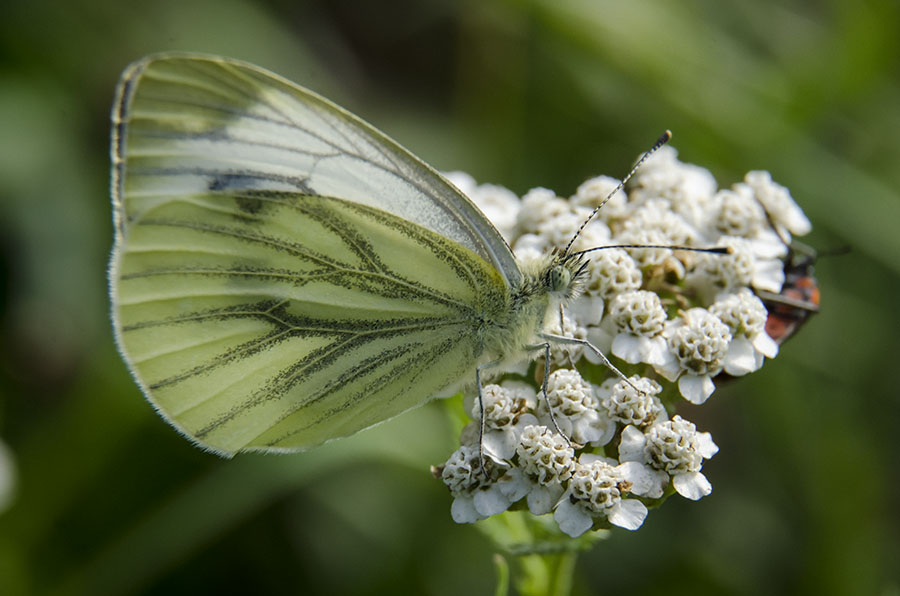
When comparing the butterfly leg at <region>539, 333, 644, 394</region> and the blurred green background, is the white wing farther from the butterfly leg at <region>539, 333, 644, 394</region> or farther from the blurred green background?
the blurred green background

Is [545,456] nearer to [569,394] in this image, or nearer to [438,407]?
[569,394]

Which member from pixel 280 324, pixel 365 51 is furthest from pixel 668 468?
pixel 365 51

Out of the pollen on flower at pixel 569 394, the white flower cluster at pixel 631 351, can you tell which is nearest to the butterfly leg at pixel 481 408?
the white flower cluster at pixel 631 351

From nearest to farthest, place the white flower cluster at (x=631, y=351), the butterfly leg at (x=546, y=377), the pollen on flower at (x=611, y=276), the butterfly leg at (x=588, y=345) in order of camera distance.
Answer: the white flower cluster at (x=631, y=351)
the butterfly leg at (x=546, y=377)
the butterfly leg at (x=588, y=345)
the pollen on flower at (x=611, y=276)

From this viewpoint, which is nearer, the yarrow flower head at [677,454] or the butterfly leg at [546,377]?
the yarrow flower head at [677,454]

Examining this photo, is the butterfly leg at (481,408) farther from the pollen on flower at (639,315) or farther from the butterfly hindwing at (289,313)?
the pollen on flower at (639,315)

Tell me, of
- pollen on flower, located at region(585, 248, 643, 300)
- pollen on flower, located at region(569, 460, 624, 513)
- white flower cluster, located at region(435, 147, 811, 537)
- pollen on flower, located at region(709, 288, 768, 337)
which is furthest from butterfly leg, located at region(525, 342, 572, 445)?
pollen on flower, located at region(709, 288, 768, 337)

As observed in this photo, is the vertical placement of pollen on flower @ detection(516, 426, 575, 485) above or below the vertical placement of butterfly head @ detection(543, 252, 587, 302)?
below

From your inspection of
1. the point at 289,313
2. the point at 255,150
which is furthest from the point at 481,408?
the point at 255,150
